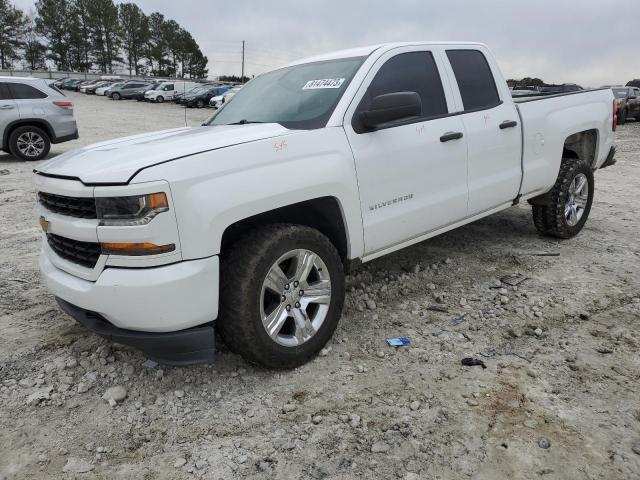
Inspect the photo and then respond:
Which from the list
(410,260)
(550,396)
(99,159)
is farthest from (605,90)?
(99,159)

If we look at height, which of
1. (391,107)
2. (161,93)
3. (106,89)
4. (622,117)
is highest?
(106,89)

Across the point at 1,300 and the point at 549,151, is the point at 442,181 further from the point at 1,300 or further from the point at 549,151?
the point at 1,300

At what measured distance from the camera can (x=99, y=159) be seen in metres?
2.81

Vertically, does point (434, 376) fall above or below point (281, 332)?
below

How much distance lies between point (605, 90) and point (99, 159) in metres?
5.30

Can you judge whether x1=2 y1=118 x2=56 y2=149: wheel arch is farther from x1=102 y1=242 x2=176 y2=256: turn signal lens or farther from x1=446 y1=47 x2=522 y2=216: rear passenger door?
x1=102 y1=242 x2=176 y2=256: turn signal lens

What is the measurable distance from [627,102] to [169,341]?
81.6 feet

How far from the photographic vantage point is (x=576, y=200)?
5430mm

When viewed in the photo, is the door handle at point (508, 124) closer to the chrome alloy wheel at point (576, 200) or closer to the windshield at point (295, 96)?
the chrome alloy wheel at point (576, 200)

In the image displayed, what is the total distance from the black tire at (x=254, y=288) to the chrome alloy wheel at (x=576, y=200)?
11.0 ft

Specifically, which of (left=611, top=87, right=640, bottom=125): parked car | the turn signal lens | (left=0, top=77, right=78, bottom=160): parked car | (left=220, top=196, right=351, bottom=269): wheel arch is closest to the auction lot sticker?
(left=220, top=196, right=351, bottom=269): wheel arch

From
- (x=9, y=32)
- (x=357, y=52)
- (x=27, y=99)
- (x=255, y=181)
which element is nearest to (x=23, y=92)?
(x=27, y=99)

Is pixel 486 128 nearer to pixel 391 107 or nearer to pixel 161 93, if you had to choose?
pixel 391 107

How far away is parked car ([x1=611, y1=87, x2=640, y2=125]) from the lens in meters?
22.0
